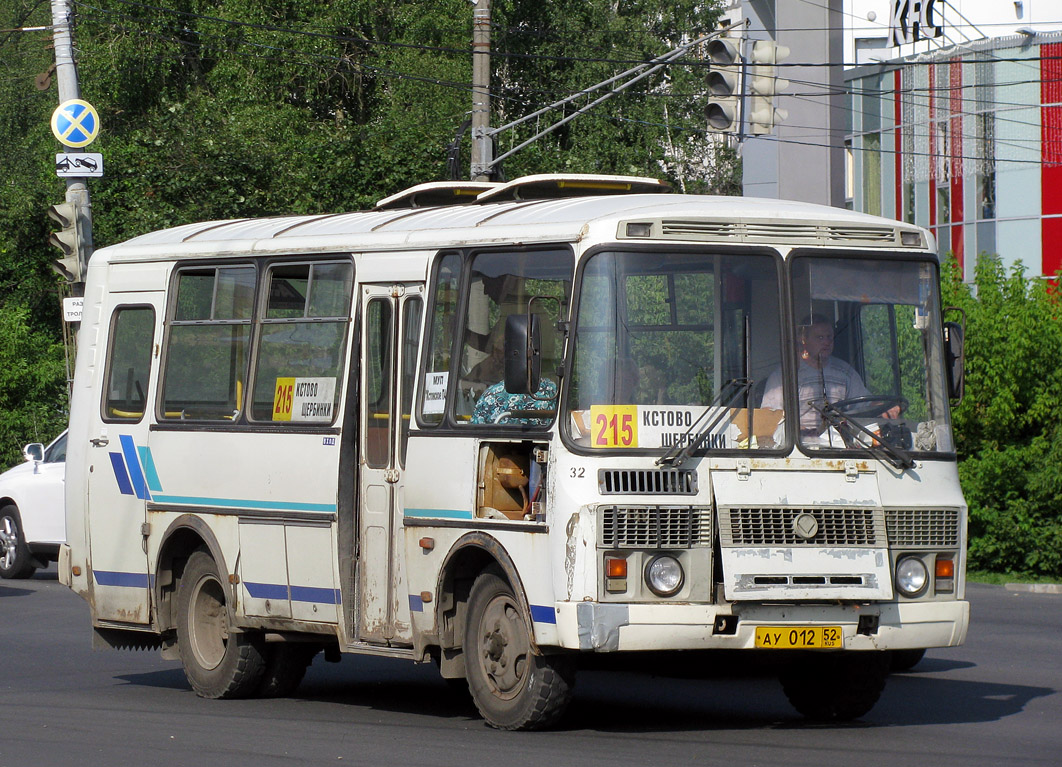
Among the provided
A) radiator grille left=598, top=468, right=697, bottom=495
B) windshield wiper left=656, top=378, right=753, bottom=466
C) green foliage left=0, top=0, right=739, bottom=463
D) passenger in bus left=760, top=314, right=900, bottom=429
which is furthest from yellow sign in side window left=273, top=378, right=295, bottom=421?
green foliage left=0, top=0, right=739, bottom=463

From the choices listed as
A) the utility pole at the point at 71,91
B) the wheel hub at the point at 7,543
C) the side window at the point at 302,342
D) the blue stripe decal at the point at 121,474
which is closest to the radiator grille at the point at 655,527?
the side window at the point at 302,342

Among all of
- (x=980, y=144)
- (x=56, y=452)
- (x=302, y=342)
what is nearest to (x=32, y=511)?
(x=56, y=452)

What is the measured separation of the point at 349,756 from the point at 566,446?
1841mm

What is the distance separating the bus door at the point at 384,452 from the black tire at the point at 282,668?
4.30ft

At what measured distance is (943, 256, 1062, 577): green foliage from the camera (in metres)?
21.5

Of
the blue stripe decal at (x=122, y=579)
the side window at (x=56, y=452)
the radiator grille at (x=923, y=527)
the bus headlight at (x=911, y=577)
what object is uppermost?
the side window at (x=56, y=452)

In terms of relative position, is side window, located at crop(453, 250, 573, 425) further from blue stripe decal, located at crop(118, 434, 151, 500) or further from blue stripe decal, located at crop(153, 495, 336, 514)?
blue stripe decal, located at crop(118, 434, 151, 500)

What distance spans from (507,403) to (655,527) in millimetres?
1194

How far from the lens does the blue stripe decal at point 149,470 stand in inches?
480

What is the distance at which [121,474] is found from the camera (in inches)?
492

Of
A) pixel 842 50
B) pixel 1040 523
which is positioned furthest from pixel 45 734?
pixel 842 50

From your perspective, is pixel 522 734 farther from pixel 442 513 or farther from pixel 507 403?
pixel 507 403

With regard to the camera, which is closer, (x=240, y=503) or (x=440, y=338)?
(x=440, y=338)

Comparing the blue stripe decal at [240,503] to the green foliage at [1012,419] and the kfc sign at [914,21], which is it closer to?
the green foliage at [1012,419]
